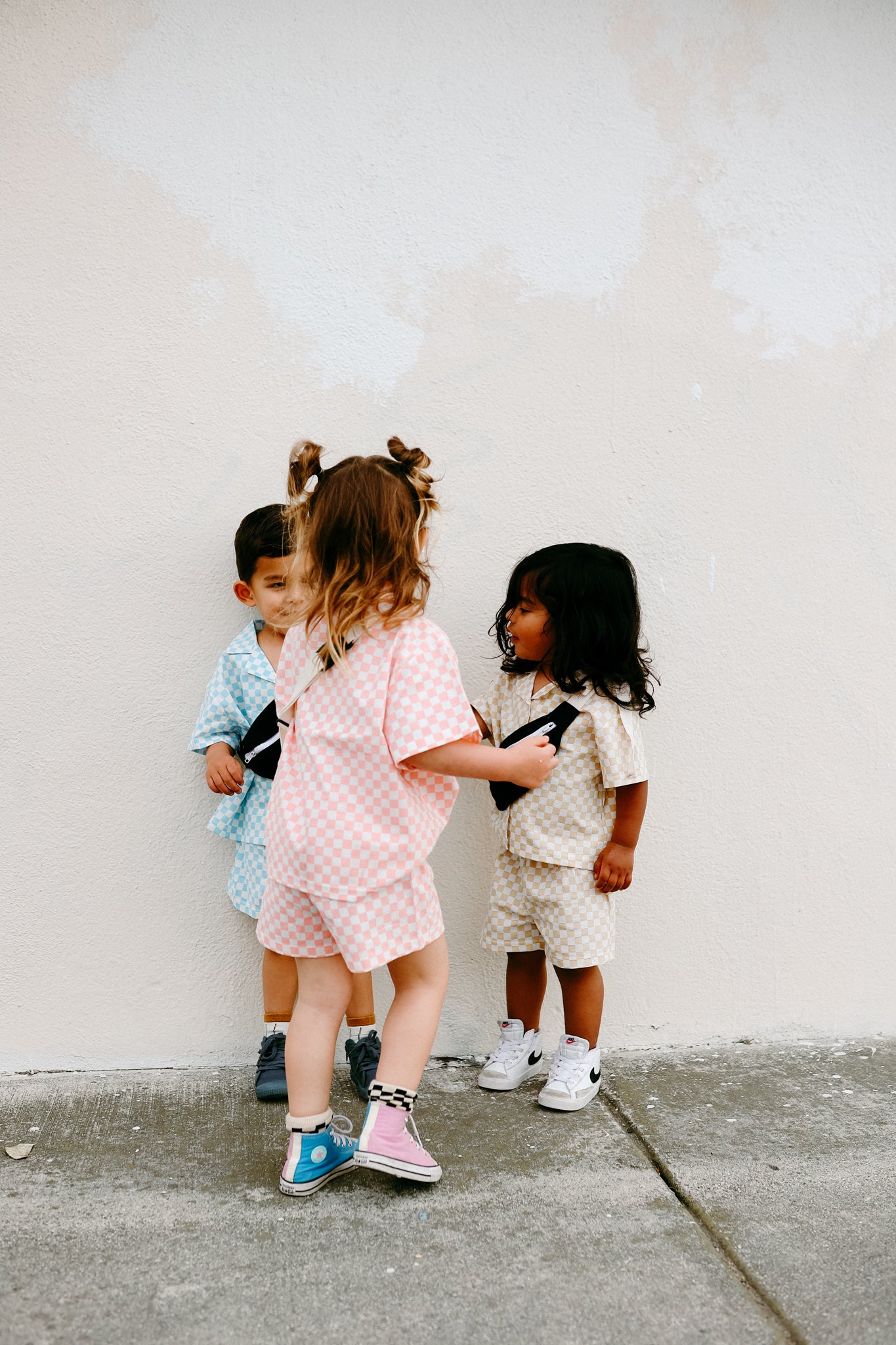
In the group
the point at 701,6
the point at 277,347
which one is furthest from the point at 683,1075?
the point at 701,6

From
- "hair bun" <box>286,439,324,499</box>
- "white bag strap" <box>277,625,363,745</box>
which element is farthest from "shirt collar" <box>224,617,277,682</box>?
"hair bun" <box>286,439,324,499</box>

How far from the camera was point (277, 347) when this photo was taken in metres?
2.48

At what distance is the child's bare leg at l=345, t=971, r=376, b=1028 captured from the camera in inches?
98.3

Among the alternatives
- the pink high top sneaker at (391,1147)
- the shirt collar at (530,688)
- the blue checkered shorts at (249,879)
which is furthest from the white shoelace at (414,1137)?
the shirt collar at (530,688)

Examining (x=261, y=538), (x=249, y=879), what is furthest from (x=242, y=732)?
(x=261, y=538)

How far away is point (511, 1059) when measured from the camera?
2498 mm

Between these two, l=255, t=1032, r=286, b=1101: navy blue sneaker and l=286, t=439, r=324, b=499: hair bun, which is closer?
l=286, t=439, r=324, b=499: hair bun

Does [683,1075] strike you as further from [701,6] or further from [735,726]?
[701,6]

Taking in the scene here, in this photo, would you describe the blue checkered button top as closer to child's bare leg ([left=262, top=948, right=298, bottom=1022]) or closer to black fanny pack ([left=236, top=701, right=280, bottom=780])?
black fanny pack ([left=236, top=701, right=280, bottom=780])

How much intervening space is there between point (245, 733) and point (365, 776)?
0.57 m

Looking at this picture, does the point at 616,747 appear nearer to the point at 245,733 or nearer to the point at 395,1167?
the point at 245,733

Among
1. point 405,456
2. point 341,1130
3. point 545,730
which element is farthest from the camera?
point 545,730

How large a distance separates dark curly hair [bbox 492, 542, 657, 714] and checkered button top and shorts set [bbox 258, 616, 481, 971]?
45cm

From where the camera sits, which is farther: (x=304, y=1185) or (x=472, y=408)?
(x=472, y=408)
